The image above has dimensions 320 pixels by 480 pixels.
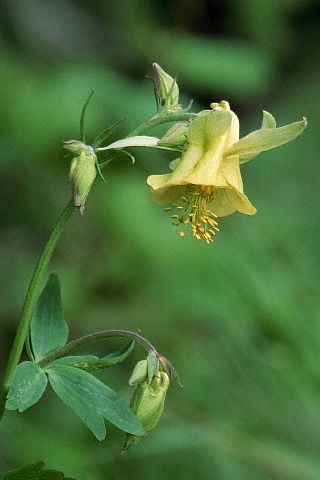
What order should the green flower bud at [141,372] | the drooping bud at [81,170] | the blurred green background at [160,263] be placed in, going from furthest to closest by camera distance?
the blurred green background at [160,263] → the green flower bud at [141,372] → the drooping bud at [81,170]

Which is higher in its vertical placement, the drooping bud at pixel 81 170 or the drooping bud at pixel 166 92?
the drooping bud at pixel 166 92

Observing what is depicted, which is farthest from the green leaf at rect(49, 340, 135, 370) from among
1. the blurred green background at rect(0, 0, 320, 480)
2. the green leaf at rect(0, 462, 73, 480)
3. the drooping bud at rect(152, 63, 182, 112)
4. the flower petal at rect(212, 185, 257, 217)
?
the blurred green background at rect(0, 0, 320, 480)

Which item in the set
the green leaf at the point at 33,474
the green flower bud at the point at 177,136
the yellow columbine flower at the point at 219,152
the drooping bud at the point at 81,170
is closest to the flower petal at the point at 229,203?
the yellow columbine flower at the point at 219,152

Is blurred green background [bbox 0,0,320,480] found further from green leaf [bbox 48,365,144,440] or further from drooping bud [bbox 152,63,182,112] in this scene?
drooping bud [bbox 152,63,182,112]

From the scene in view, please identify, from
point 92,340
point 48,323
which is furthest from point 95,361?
point 48,323

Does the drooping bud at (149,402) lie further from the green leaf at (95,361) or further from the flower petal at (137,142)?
the flower petal at (137,142)

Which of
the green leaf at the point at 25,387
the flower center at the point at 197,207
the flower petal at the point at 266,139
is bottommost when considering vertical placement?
the green leaf at the point at 25,387

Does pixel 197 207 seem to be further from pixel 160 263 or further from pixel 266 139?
pixel 160 263

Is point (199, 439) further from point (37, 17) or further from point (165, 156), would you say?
point (37, 17)
